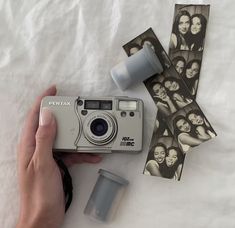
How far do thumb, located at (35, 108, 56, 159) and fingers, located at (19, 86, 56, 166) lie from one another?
0.03 meters

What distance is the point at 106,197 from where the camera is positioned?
0.79 meters

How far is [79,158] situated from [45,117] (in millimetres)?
102

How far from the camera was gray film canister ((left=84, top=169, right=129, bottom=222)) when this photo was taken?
0.79 metres

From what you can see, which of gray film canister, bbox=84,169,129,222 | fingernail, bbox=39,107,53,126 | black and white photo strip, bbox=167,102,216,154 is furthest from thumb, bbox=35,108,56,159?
black and white photo strip, bbox=167,102,216,154

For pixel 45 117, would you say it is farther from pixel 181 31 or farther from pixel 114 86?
pixel 181 31

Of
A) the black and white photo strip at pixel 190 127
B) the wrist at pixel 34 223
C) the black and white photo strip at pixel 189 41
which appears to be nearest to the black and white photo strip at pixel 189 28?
the black and white photo strip at pixel 189 41

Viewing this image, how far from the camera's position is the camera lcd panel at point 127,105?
0.78 meters

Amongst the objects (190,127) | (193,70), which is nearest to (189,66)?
(193,70)

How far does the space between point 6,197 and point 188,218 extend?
32 centimetres

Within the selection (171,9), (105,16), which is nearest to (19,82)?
(105,16)

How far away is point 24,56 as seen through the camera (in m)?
0.85

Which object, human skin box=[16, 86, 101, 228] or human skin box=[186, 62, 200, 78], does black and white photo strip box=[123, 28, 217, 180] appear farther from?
human skin box=[16, 86, 101, 228]

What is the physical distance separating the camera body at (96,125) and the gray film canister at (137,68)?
0.05 meters

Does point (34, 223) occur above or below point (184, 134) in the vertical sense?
below
